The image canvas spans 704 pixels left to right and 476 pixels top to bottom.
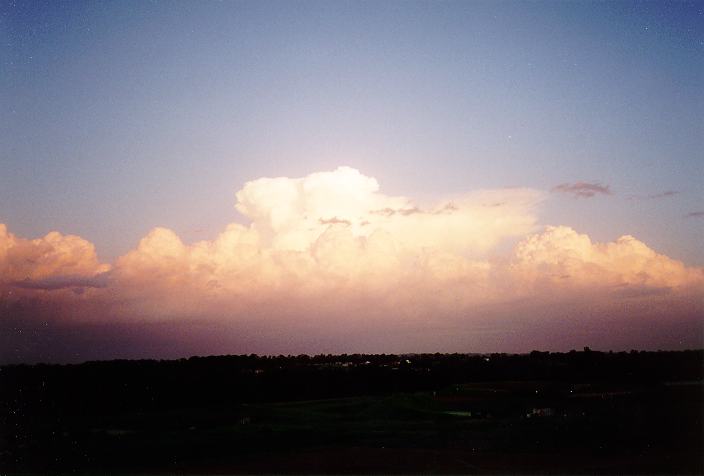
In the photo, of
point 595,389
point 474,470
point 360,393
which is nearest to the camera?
point 474,470

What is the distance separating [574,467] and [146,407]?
4112cm

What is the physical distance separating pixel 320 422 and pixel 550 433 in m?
12.3

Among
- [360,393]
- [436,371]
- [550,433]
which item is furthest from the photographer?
[436,371]

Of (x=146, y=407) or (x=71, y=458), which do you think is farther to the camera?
(x=146, y=407)

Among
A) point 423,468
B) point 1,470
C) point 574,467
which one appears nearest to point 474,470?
point 423,468

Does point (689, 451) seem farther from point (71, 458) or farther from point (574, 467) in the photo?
point (71, 458)

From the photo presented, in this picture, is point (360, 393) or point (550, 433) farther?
point (360, 393)

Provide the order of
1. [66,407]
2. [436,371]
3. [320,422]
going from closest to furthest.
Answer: [320,422], [66,407], [436,371]

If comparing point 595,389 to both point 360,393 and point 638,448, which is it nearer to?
point 360,393

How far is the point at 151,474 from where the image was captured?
22.5 meters

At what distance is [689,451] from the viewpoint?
25.0m

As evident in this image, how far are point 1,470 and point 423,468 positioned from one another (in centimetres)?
1516

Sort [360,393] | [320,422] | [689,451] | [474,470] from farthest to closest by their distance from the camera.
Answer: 1. [360,393]
2. [320,422]
3. [689,451]
4. [474,470]

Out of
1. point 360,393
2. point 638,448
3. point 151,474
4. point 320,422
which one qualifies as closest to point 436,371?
point 360,393
